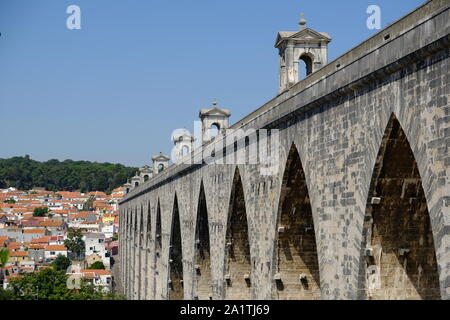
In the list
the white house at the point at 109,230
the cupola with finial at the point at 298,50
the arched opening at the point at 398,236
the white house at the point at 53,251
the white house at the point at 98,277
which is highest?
the cupola with finial at the point at 298,50

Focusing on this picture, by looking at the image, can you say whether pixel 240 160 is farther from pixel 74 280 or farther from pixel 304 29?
pixel 74 280

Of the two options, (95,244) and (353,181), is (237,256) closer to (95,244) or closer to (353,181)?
(353,181)

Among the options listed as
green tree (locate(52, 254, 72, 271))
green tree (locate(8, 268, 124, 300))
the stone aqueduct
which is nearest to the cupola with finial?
the stone aqueduct

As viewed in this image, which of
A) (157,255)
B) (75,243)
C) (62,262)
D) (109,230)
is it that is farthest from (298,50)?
(109,230)

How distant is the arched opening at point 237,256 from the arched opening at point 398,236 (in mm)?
10597

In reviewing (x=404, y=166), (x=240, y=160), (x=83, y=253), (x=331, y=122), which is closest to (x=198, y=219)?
(x=240, y=160)

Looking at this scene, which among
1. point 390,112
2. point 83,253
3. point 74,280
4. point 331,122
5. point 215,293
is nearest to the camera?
point 390,112

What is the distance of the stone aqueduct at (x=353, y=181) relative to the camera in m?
12.1

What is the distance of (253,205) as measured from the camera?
2212 centimetres

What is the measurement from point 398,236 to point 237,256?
11.7 meters

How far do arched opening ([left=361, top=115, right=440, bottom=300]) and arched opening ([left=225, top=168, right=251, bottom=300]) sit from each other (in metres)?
10.6

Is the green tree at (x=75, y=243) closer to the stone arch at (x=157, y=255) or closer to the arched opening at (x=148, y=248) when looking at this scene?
the arched opening at (x=148, y=248)

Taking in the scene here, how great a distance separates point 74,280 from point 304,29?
6016cm

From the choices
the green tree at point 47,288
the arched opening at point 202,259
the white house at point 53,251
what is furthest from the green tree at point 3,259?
the arched opening at point 202,259
